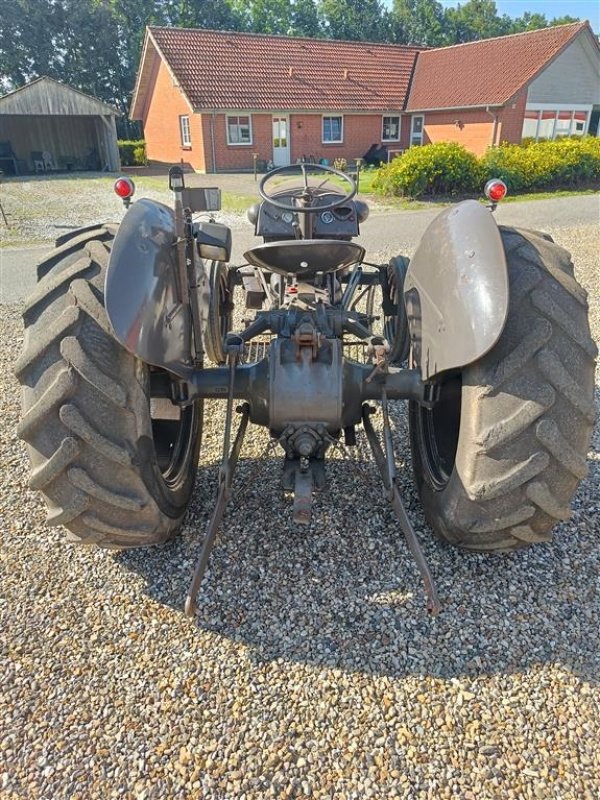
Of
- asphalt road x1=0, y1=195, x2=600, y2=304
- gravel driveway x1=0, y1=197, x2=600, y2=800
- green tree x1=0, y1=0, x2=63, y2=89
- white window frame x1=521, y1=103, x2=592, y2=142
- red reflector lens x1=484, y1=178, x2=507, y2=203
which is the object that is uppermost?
green tree x1=0, y1=0, x2=63, y2=89

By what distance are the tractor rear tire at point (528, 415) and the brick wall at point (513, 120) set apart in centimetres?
2612

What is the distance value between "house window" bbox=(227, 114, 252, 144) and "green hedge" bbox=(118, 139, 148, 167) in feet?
24.9

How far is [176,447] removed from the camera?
10.5 ft

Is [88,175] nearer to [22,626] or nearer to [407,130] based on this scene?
[407,130]

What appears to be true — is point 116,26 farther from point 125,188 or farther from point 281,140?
point 125,188

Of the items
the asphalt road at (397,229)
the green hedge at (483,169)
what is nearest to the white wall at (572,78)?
the green hedge at (483,169)

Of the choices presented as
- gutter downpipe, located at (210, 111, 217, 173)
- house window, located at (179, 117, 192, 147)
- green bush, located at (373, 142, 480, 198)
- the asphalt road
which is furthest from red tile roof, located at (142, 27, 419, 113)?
the asphalt road

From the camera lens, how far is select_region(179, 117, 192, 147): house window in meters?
26.9

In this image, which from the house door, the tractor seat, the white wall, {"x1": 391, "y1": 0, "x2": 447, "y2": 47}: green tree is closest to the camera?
the tractor seat

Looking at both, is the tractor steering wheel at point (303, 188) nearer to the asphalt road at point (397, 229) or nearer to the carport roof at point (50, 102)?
the asphalt road at point (397, 229)

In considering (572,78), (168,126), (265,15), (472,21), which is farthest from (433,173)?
(472,21)

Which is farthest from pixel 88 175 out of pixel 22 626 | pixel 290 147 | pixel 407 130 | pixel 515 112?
pixel 22 626

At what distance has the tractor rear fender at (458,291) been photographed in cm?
223

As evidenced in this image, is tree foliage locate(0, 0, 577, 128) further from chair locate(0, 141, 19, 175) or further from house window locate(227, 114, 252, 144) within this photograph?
house window locate(227, 114, 252, 144)
